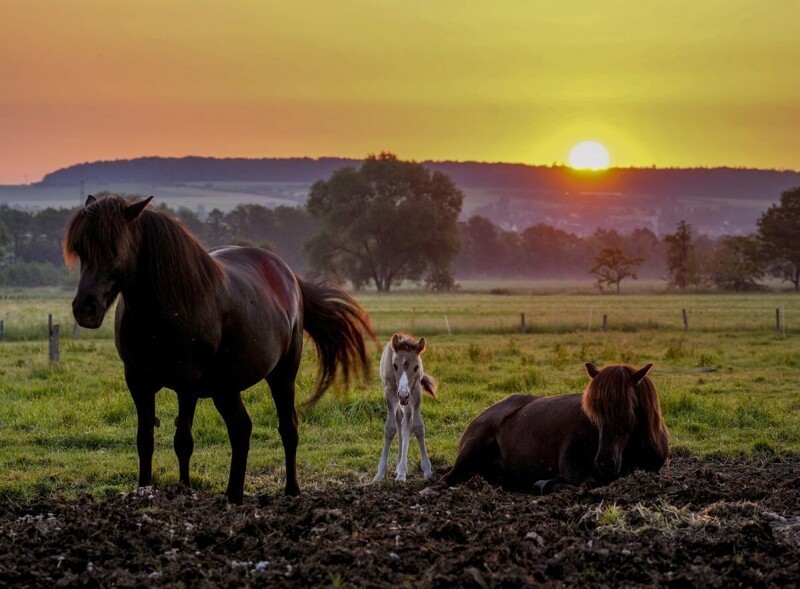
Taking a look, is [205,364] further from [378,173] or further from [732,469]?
[378,173]

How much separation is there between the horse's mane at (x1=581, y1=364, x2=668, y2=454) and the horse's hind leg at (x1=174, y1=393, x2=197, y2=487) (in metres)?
3.14

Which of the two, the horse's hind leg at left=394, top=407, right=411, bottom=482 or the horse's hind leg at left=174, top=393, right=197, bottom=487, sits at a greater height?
the horse's hind leg at left=174, top=393, right=197, bottom=487

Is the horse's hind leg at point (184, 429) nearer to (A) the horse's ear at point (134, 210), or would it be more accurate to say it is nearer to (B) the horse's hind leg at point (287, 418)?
(B) the horse's hind leg at point (287, 418)

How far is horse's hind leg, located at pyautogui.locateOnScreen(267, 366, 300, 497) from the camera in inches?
348

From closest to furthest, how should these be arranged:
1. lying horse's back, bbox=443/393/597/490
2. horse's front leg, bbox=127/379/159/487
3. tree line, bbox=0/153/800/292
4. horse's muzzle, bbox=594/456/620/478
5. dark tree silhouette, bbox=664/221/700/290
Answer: horse's front leg, bbox=127/379/159/487 < horse's muzzle, bbox=594/456/620/478 < lying horse's back, bbox=443/393/597/490 < tree line, bbox=0/153/800/292 < dark tree silhouette, bbox=664/221/700/290

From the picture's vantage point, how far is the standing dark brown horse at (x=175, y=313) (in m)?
6.83

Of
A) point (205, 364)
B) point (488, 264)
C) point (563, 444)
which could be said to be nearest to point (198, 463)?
point (205, 364)

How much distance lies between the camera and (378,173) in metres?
94.2

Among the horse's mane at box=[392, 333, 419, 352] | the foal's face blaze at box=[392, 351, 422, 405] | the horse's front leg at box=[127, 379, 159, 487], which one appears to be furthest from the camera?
the horse's mane at box=[392, 333, 419, 352]

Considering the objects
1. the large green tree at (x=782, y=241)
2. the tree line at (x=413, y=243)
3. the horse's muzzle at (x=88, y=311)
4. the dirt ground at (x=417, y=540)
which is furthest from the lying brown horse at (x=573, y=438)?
the large green tree at (x=782, y=241)

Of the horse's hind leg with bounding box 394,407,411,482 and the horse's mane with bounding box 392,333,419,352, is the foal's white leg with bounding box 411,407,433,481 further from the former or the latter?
the horse's mane with bounding box 392,333,419,352

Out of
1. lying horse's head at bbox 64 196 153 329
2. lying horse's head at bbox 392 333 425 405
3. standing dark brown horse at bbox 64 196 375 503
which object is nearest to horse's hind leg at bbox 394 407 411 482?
lying horse's head at bbox 392 333 425 405

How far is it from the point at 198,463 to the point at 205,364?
10.1ft

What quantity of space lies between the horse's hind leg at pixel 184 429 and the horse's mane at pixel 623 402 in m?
3.14
